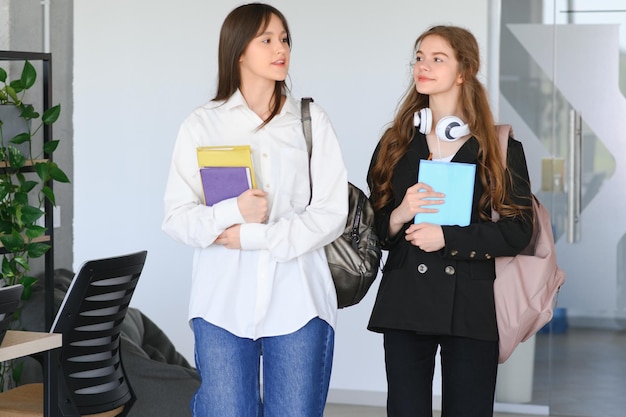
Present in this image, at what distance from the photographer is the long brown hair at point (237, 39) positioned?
268 cm

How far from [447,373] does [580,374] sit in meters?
2.84

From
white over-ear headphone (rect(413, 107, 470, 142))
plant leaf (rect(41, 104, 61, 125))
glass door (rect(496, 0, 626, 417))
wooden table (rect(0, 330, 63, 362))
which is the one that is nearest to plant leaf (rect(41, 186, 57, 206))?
plant leaf (rect(41, 104, 61, 125))

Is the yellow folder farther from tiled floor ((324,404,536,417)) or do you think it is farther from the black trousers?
tiled floor ((324,404,536,417))

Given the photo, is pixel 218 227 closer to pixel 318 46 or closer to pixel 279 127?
pixel 279 127

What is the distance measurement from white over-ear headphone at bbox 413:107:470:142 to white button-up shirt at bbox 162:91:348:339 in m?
0.32

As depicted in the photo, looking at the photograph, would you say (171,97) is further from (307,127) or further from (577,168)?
(307,127)

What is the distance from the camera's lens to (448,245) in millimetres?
2766

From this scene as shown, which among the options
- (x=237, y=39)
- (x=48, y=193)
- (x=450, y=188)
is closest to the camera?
(x=237, y=39)

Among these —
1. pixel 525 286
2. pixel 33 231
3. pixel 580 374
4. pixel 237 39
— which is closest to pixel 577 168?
pixel 580 374

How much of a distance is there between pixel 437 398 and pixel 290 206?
310cm

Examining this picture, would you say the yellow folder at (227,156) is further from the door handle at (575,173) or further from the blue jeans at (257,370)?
the door handle at (575,173)

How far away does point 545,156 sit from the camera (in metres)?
5.37

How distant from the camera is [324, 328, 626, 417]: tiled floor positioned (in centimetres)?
532

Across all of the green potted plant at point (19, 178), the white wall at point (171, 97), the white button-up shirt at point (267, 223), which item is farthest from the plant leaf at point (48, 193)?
the white button-up shirt at point (267, 223)
